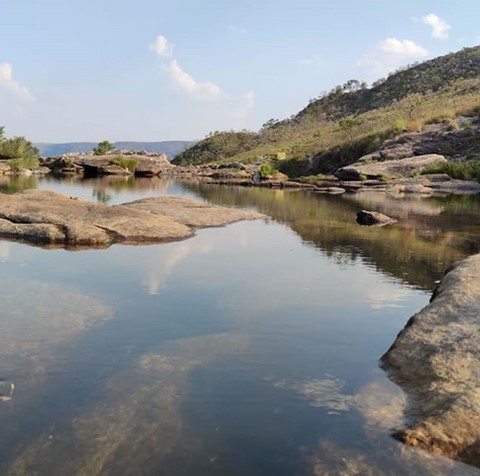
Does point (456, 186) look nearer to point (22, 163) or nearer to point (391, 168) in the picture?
point (391, 168)

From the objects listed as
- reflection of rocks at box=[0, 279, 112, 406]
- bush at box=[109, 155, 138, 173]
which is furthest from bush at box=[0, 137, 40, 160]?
reflection of rocks at box=[0, 279, 112, 406]

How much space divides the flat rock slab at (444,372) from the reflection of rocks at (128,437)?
7.37 feet

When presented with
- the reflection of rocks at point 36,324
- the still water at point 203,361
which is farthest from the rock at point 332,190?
the reflection of rocks at point 36,324

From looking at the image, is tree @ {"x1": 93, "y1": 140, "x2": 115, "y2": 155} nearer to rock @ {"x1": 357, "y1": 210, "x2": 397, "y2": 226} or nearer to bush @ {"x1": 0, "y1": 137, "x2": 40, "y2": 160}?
bush @ {"x1": 0, "y1": 137, "x2": 40, "y2": 160}

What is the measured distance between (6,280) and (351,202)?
2501 centimetres

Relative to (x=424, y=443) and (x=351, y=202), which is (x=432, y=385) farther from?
(x=351, y=202)

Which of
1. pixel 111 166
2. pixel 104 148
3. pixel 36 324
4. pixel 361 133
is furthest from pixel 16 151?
pixel 36 324

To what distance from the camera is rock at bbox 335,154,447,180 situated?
1942 inches

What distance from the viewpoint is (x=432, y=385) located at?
689cm

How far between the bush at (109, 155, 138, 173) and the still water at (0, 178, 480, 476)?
56312mm

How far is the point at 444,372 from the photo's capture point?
23.3ft

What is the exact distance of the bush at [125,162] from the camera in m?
70.8

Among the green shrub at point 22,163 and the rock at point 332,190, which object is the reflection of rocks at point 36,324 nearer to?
the rock at point 332,190

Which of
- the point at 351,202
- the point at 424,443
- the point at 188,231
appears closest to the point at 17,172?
the point at 351,202
